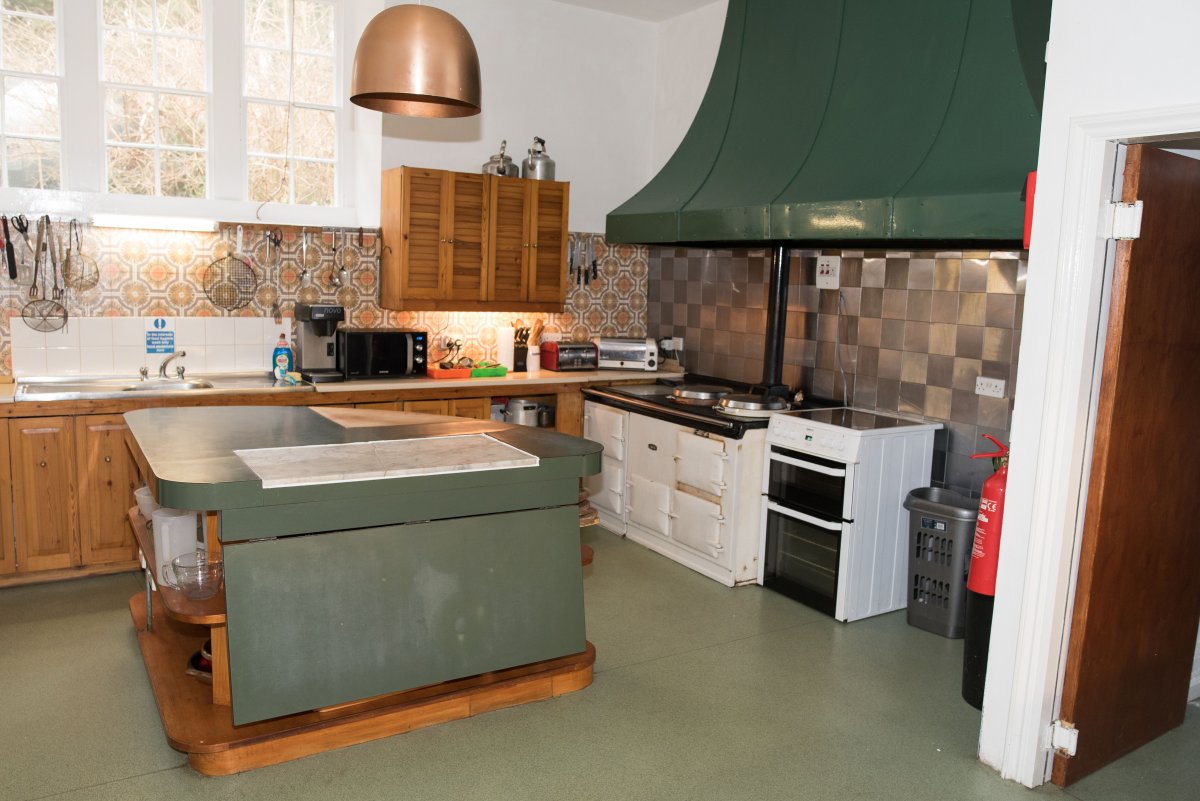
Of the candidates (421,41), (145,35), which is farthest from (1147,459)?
(145,35)

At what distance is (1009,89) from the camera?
11.8 feet

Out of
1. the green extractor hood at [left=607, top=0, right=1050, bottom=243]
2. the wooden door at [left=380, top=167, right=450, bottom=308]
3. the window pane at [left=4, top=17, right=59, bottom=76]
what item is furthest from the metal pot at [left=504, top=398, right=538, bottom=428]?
the window pane at [left=4, top=17, right=59, bottom=76]

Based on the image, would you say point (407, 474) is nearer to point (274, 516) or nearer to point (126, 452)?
point (274, 516)

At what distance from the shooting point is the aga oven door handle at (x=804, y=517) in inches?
167

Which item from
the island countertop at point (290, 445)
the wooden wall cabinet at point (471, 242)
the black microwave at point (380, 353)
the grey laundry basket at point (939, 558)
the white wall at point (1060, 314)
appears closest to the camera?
the white wall at point (1060, 314)

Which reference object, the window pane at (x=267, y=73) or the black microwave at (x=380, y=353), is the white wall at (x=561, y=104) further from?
the black microwave at (x=380, y=353)

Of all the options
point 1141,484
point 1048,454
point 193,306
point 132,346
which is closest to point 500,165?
point 193,306

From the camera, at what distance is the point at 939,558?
416 centimetres

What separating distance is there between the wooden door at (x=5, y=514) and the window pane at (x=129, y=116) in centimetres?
174

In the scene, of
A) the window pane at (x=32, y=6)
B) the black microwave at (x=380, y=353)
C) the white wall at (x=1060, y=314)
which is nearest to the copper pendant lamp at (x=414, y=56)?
the white wall at (x=1060, y=314)

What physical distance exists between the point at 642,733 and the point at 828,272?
113 inches

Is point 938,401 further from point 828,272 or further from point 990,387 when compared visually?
point 828,272

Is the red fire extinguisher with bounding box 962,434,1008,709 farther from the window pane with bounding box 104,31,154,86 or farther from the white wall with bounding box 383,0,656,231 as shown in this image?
the window pane with bounding box 104,31,154,86

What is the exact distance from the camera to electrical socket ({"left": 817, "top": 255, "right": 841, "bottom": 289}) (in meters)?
5.07
